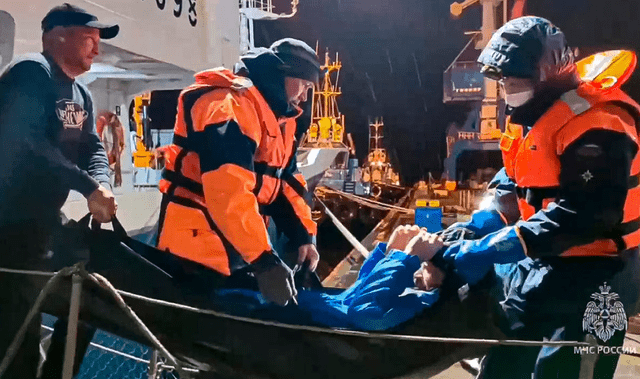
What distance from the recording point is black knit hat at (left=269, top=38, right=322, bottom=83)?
1401 mm

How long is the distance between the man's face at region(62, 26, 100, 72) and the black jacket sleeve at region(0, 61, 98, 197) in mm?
83

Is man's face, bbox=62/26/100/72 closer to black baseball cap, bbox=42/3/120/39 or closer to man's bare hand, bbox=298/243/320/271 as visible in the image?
black baseball cap, bbox=42/3/120/39

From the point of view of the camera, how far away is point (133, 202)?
1484 mm

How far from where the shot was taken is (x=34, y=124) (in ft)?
4.89

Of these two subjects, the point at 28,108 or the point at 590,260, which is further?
the point at 28,108

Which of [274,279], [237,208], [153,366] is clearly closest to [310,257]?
[274,279]

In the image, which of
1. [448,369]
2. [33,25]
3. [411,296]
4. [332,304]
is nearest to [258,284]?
[332,304]

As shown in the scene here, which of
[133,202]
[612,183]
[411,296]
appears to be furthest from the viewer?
[133,202]

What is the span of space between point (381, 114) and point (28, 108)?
40.2 inches

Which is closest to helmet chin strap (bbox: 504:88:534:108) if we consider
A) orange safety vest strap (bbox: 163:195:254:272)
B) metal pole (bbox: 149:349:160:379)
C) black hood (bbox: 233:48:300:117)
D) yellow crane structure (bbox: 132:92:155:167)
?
black hood (bbox: 233:48:300:117)

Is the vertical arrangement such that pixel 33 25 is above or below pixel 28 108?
above

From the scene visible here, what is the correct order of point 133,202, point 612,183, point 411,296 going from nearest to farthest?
point 612,183
point 411,296
point 133,202

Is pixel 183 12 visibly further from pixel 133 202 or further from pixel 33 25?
pixel 133 202

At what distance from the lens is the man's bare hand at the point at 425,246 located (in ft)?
4.38
